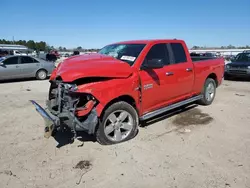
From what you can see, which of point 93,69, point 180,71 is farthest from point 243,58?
point 93,69

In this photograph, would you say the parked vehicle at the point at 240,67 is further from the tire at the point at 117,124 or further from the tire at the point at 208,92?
the tire at the point at 117,124

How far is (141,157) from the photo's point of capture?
3756mm

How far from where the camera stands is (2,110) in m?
6.50

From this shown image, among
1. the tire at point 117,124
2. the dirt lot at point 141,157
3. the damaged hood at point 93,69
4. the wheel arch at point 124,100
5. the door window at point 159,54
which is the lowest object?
the dirt lot at point 141,157

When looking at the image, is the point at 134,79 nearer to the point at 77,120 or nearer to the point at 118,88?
the point at 118,88

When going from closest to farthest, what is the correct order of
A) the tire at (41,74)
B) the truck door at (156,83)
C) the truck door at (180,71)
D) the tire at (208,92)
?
1. the truck door at (156,83)
2. the truck door at (180,71)
3. the tire at (208,92)
4. the tire at (41,74)

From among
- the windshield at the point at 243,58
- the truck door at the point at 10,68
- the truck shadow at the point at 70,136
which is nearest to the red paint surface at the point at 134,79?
the truck shadow at the point at 70,136

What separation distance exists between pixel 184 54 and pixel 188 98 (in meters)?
1.15

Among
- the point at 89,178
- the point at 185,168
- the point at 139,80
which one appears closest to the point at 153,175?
the point at 185,168

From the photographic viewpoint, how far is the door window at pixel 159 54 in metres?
4.75

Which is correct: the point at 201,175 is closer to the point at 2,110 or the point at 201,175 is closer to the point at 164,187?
the point at 164,187

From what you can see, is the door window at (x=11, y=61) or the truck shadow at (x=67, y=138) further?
the door window at (x=11, y=61)

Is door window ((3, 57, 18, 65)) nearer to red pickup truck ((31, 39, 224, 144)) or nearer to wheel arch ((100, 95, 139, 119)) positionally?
red pickup truck ((31, 39, 224, 144))

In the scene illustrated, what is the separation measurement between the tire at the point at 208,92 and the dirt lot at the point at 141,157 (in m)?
1.14
